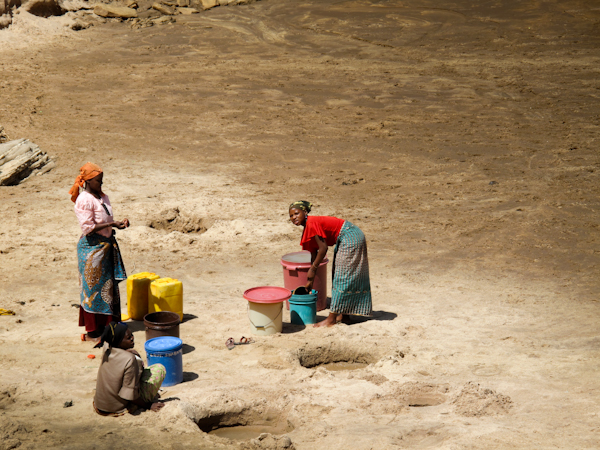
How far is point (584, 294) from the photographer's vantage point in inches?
346

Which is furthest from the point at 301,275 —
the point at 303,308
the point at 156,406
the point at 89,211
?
the point at 156,406

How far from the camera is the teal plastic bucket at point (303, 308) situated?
7914mm

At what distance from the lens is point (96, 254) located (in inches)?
281

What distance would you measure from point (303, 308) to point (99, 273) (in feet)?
7.58

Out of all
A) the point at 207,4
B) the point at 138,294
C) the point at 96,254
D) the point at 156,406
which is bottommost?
the point at 156,406

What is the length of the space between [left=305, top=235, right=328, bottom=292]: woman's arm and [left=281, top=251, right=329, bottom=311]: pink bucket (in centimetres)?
42

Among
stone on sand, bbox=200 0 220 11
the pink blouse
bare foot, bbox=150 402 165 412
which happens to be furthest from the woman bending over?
stone on sand, bbox=200 0 220 11

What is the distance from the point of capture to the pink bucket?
830cm

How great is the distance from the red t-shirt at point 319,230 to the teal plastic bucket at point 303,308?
598mm

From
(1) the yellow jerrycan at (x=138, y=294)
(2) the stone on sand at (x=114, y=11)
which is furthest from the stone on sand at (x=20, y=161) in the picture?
(2) the stone on sand at (x=114, y=11)

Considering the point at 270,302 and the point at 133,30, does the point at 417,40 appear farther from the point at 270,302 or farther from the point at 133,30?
the point at 270,302

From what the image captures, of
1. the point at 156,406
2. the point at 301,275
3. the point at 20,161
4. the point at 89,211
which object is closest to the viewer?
the point at 156,406

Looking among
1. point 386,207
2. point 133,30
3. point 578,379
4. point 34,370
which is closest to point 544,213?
point 386,207

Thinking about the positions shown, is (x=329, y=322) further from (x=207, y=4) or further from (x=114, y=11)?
(x=207, y=4)
